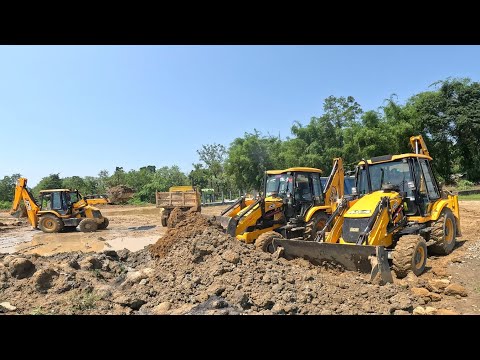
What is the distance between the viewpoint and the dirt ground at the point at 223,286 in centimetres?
462

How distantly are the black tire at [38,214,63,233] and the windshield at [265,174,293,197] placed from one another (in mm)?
11093

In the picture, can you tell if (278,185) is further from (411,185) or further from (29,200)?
(29,200)

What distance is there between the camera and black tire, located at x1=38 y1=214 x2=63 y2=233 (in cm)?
1639

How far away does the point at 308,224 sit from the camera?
9.30m

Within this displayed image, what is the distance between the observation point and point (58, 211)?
1661 cm

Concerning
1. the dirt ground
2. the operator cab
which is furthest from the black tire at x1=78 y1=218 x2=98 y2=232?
the operator cab

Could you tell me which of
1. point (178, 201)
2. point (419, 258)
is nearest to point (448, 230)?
point (419, 258)

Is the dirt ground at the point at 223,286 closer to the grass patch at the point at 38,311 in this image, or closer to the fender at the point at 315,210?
the grass patch at the point at 38,311

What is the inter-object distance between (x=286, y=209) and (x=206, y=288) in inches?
190

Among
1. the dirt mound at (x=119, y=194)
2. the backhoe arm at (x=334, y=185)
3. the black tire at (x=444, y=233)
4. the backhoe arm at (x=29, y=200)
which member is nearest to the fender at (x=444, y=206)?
the black tire at (x=444, y=233)

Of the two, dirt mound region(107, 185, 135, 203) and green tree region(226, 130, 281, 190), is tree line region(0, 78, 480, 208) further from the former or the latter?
dirt mound region(107, 185, 135, 203)
